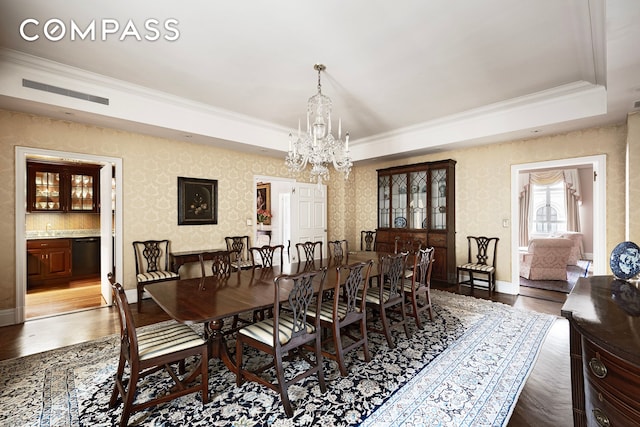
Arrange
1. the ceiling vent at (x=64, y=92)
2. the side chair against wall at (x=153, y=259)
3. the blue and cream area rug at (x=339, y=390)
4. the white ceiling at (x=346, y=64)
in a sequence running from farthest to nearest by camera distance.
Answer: the side chair against wall at (x=153, y=259)
the ceiling vent at (x=64, y=92)
the white ceiling at (x=346, y=64)
the blue and cream area rug at (x=339, y=390)

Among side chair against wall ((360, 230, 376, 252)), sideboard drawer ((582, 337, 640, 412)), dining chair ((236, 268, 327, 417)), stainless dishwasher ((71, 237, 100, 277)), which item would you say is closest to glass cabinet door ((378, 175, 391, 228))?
side chair against wall ((360, 230, 376, 252))

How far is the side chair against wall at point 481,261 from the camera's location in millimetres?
4855

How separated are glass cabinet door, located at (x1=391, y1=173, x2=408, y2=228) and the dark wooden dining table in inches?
123

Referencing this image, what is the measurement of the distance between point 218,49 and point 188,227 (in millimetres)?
3058

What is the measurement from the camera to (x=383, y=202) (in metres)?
6.34

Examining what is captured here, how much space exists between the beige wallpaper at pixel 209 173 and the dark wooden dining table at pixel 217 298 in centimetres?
233

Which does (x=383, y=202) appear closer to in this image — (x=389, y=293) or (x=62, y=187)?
(x=389, y=293)

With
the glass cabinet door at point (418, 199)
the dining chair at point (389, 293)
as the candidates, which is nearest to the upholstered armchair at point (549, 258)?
the glass cabinet door at point (418, 199)

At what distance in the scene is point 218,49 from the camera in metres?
2.84

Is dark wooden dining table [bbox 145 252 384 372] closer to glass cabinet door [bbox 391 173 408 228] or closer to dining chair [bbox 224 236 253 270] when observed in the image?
dining chair [bbox 224 236 253 270]

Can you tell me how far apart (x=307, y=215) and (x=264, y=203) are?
7.83 feet

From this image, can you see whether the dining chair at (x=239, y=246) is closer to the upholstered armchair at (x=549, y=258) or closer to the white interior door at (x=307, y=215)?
the white interior door at (x=307, y=215)

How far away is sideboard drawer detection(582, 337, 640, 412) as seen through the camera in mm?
912

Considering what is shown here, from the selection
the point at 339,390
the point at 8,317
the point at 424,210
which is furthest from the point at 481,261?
the point at 8,317
